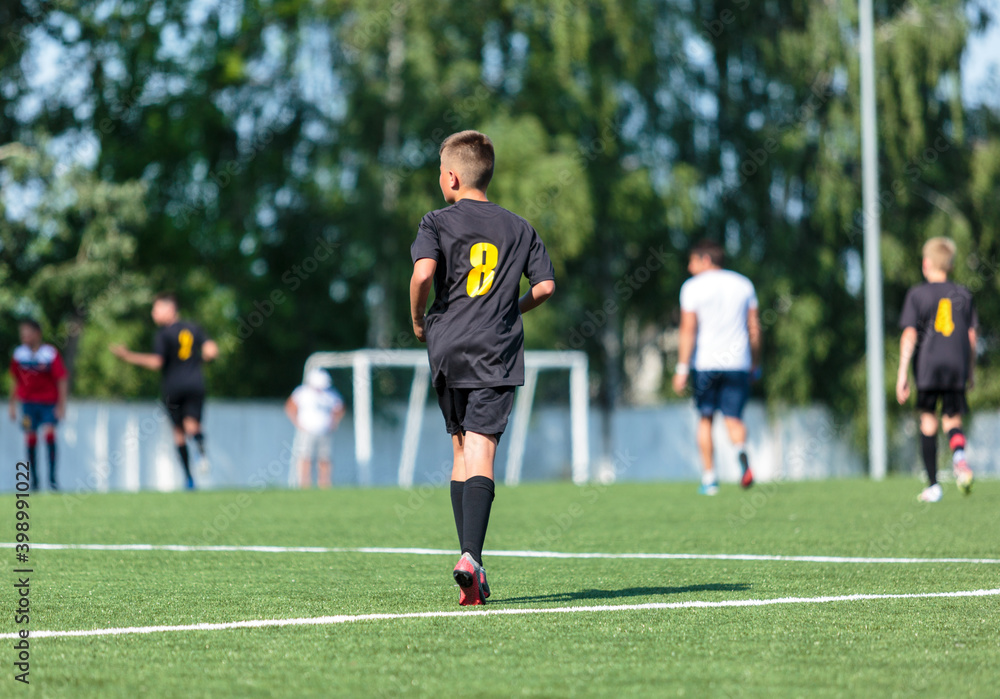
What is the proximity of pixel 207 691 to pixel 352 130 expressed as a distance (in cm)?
2479

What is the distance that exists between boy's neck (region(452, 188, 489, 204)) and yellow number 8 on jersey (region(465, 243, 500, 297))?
0.22 m

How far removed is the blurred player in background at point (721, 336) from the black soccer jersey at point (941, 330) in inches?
63.1

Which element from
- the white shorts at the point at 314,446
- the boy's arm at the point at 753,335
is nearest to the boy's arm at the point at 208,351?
the boy's arm at the point at 753,335

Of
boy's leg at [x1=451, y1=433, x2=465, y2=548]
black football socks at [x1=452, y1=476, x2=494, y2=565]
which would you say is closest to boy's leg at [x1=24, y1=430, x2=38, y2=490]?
boy's leg at [x1=451, y1=433, x2=465, y2=548]

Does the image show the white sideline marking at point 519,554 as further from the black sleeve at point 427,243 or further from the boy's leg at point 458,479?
the black sleeve at point 427,243

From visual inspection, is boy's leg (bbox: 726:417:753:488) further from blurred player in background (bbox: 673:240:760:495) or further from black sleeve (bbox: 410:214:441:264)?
black sleeve (bbox: 410:214:441:264)

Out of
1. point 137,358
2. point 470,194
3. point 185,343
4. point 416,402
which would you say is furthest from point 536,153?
point 470,194

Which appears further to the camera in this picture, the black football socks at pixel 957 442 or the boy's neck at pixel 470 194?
the black football socks at pixel 957 442

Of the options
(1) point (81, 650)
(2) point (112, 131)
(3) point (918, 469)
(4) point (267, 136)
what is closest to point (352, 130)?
(4) point (267, 136)

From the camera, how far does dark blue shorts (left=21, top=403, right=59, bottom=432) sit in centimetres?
→ 1572

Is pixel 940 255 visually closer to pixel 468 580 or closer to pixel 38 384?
pixel 468 580

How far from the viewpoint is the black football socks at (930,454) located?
10.9m

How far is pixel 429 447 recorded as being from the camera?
2805cm

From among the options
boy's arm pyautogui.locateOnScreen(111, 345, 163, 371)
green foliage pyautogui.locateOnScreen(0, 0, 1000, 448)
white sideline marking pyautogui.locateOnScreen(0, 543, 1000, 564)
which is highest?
green foliage pyautogui.locateOnScreen(0, 0, 1000, 448)
